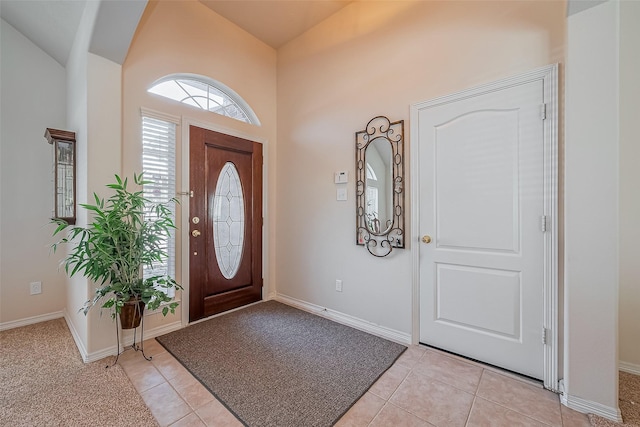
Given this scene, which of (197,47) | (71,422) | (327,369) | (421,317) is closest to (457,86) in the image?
(421,317)

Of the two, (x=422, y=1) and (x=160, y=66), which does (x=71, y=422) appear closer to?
(x=160, y=66)

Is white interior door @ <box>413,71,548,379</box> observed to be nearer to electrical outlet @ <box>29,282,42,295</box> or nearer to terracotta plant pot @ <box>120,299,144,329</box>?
terracotta plant pot @ <box>120,299,144,329</box>

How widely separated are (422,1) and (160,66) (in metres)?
2.44

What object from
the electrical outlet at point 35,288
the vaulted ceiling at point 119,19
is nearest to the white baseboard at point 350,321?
the electrical outlet at point 35,288

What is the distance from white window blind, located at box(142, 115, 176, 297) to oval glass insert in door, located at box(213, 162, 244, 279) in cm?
45

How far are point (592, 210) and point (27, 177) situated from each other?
4791 millimetres

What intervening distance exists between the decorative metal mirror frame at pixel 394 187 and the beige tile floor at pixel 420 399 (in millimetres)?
978

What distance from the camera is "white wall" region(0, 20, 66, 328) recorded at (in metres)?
2.67

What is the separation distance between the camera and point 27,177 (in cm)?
278

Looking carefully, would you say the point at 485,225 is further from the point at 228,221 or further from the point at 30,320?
the point at 30,320

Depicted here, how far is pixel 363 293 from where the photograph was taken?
265cm

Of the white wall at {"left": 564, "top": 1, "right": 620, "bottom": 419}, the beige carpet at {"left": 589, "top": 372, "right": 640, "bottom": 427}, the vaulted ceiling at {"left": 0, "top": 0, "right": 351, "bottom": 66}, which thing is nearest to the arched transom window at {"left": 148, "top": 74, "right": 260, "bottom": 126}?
the vaulted ceiling at {"left": 0, "top": 0, "right": 351, "bottom": 66}

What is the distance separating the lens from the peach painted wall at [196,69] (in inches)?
92.6

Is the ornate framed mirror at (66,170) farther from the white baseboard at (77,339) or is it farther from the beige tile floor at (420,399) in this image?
the beige tile floor at (420,399)
